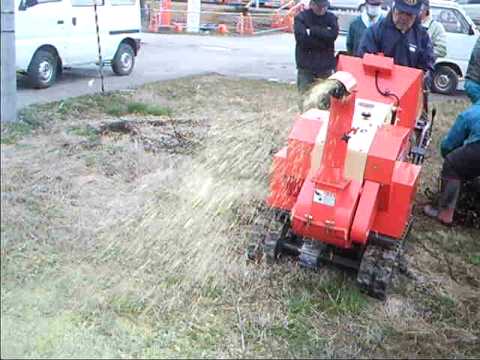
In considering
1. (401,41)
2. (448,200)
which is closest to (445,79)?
(448,200)

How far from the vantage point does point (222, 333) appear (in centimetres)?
363

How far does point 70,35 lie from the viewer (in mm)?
9812

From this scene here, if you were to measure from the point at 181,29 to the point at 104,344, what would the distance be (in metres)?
18.8

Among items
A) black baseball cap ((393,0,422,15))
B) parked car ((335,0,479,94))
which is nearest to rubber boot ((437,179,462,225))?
black baseball cap ((393,0,422,15))

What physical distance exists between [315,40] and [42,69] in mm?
4363

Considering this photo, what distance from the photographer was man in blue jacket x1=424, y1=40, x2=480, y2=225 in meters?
5.50

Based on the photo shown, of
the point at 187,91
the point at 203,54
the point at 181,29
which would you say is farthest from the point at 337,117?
the point at 181,29

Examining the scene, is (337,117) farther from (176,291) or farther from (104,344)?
(104,344)

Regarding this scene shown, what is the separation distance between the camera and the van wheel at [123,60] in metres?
11.3

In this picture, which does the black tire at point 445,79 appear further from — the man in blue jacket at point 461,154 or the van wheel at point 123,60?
the man in blue jacket at point 461,154

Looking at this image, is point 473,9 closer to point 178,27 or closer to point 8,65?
point 178,27

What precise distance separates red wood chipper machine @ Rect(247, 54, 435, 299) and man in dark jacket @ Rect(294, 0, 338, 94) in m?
2.54

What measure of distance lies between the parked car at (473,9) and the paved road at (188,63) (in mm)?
4087

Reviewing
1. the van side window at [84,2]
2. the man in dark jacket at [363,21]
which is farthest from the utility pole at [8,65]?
the van side window at [84,2]
